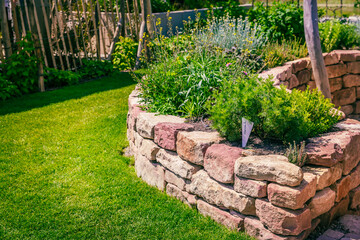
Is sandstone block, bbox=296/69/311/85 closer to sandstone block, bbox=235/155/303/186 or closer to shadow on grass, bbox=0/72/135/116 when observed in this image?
shadow on grass, bbox=0/72/135/116

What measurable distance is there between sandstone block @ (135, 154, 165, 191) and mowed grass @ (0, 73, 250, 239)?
0.28 ft

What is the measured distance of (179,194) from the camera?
139 inches

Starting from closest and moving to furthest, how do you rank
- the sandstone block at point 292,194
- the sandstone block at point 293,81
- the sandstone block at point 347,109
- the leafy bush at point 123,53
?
the sandstone block at point 292,194 < the sandstone block at point 293,81 < the sandstone block at point 347,109 < the leafy bush at point 123,53

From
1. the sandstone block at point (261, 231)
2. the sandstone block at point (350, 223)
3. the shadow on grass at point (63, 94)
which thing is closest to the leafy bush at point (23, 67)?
the shadow on grass at point (63, 94)

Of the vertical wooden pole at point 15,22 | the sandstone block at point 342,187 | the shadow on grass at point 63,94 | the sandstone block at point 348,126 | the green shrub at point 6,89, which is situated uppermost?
the vertical wooden pole at point 15,22

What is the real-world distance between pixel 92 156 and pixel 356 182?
2748 mm

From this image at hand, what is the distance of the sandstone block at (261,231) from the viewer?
2.83 meters

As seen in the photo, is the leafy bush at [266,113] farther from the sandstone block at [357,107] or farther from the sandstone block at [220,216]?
the sandstone block at [357,107]

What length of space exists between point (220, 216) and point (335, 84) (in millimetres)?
4502

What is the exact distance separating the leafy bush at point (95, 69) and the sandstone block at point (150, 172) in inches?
150

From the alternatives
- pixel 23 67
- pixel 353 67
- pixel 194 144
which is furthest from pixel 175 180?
pixel 353 67

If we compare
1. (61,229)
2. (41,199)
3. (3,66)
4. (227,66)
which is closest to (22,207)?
(41,199)

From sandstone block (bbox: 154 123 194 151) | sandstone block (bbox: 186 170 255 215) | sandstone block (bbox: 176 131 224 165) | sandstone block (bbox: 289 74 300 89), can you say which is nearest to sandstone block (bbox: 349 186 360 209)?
sandstone block (bbox: 186 170 255 215)

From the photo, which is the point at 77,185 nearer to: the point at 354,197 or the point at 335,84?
the point at 354,197
